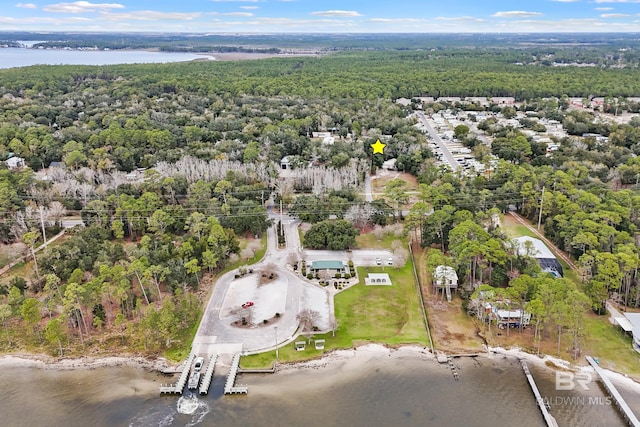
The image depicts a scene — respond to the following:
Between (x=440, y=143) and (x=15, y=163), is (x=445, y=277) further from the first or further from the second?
(x=15, y=163)

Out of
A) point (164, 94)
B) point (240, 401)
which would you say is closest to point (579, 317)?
point (240, 401)

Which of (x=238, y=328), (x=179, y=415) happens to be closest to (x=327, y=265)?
(x=238, y=328)

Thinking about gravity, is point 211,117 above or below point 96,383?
above

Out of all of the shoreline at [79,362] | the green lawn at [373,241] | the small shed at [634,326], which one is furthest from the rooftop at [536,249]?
the shoreline at [79,362]

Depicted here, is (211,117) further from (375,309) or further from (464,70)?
(464,70)

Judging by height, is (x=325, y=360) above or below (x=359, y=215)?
below

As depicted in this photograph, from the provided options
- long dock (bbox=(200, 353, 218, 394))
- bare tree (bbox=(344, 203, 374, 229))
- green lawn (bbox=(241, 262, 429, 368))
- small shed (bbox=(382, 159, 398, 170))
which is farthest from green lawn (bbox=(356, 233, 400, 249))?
small shed (bbox=(382, 159, 398, 170))
